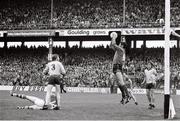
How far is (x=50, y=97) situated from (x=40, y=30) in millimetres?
28564

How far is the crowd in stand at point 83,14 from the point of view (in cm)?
4131

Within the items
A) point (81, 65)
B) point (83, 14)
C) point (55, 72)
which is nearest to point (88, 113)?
point (55, 72)

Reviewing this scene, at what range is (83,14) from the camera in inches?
1740

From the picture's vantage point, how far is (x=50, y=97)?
1478 centimetres

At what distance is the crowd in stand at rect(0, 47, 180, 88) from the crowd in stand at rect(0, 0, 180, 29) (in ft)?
10.9

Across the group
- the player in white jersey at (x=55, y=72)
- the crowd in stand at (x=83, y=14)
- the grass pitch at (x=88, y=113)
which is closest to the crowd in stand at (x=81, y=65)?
the crowd in stand at (x=83, y=14)

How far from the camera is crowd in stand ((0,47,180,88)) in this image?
125 feet

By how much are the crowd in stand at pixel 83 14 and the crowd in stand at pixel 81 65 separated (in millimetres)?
3337

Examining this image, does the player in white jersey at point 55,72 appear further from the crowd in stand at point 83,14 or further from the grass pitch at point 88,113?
the crowd in stand at point 83,14

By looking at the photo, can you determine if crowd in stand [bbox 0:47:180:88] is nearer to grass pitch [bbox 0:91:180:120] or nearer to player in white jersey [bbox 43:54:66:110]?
grass pitch [bbox 0:91:180:120]

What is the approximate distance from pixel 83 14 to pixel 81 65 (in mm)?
5534

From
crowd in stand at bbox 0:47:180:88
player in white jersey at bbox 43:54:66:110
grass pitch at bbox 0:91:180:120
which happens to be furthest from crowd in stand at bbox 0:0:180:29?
player in white jersey at bbox 43:54:66:110

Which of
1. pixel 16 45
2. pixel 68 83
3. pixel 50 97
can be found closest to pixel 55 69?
pixel 50 97

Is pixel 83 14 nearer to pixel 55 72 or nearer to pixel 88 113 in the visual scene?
pixel 55 72
